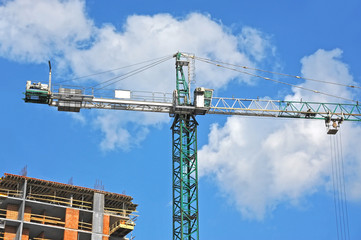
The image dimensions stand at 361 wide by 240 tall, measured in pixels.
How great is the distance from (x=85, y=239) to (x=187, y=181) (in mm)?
14700

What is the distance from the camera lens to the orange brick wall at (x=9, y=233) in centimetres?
9575

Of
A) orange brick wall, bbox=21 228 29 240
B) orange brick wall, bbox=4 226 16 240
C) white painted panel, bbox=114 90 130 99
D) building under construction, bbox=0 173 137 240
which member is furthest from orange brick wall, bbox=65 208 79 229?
white painted panel, bbox=114 90 130 99

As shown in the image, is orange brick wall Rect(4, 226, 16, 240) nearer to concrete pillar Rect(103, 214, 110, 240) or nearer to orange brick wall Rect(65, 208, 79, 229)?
orange brick wall Rect(65, 208, 79, 229)

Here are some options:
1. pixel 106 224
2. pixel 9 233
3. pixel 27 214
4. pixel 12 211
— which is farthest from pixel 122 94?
pixel 9 233

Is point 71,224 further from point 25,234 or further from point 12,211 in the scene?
point 12,211

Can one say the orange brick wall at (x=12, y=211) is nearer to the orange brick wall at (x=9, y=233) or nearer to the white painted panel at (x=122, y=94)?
the orange brick wall at (x=9, y=233)

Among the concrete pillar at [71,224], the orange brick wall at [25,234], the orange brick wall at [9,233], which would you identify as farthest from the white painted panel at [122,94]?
the orange brick wall at [9,233]

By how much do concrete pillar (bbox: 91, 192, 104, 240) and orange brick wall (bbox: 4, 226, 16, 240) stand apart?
9.81 metres

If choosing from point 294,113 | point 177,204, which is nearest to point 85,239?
point 177,204

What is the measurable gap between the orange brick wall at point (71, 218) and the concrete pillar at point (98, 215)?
8.11 feet

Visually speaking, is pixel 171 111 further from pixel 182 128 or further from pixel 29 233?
pixel 29 233

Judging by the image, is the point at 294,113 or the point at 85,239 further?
the point at 294,113

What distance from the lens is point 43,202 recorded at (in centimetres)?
9969

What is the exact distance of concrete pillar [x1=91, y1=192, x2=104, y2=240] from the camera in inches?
3976
